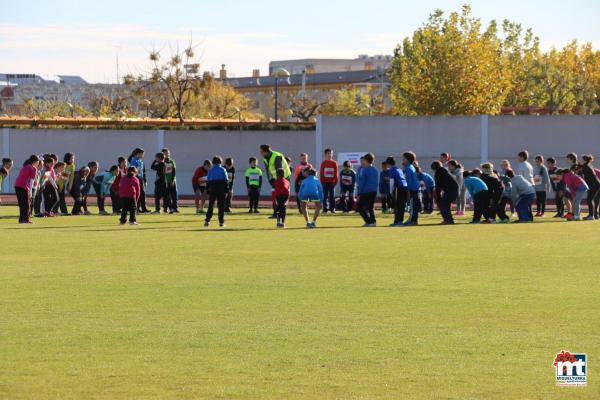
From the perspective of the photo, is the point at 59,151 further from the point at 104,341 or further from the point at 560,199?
the point at 104,341

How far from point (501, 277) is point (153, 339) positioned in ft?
22.5

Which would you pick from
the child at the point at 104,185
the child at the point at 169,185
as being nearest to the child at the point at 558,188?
the child at the point at 169,185

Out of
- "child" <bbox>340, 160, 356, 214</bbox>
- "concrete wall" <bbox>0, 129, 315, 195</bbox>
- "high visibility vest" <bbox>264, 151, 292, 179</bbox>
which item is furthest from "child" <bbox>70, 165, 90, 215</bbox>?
"concrete wall" <bbox>0, 129, 315, 195</bbox>

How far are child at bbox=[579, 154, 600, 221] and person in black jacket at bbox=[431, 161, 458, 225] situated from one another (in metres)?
4.45

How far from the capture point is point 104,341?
11070 millimetres

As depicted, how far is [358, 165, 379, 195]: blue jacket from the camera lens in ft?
92.1

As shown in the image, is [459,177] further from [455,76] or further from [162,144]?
[455,76]

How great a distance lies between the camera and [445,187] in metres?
29.1

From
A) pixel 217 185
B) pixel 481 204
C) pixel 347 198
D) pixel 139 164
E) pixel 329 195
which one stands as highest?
pixel 139 164

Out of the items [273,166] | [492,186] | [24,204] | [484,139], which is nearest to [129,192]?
[24,204]

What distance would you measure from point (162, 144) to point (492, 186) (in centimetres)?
2134

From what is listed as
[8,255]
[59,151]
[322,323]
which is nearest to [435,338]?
[322,323]

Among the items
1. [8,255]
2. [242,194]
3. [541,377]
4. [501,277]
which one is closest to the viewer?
[541,377]

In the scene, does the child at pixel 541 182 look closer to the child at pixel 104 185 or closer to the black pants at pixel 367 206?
the black pants at pixel 367 206
